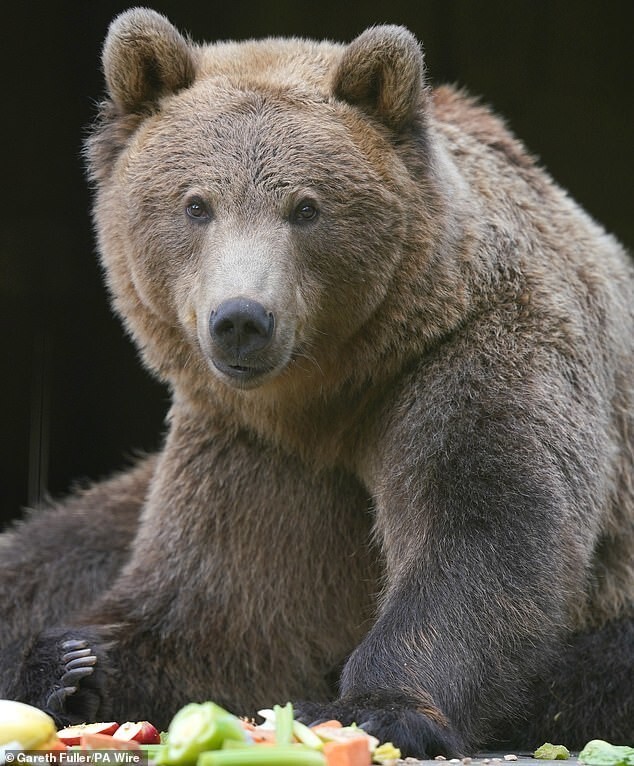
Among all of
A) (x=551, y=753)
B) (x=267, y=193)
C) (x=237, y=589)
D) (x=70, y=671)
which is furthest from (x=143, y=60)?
(x=551, y=753)

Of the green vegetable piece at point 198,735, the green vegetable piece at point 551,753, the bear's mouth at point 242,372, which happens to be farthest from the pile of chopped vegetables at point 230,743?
the bear's mouth at point 242,372

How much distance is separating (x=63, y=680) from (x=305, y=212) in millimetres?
2413

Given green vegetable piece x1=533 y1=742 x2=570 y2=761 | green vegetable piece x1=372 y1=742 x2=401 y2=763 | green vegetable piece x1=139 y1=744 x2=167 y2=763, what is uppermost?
green vegetable piece x1=139 y1=744 x2=167 y2=763

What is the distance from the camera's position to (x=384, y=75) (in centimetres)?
627

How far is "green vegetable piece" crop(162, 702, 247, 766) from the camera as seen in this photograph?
4445 millimetres

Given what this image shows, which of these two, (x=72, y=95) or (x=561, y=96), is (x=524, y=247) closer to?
(x=561, y=96)

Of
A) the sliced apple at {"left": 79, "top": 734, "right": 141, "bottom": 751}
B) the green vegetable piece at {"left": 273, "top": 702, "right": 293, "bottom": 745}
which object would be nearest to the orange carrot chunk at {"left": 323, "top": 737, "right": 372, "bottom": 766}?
the green vegetable piece at {"left": 273, "top": 702, "right": 293, "bottom": 745}

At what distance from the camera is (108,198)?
259 inches

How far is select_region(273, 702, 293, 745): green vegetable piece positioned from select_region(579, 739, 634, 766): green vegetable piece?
118 centimetres

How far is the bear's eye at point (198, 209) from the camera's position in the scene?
6012 mm

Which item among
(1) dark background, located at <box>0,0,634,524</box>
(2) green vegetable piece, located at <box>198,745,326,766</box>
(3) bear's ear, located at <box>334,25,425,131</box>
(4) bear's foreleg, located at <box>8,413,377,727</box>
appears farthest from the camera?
(1) dark background, located at <box>0,0,634,524</box>

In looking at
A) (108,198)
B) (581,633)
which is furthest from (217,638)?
(108,198)

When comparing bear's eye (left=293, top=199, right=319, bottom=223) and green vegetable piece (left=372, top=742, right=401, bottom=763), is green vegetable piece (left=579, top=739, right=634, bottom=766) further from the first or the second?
bear's eye (left=293, top=199, right=319, bottom=223)

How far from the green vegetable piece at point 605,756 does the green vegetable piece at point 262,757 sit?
1339mm
